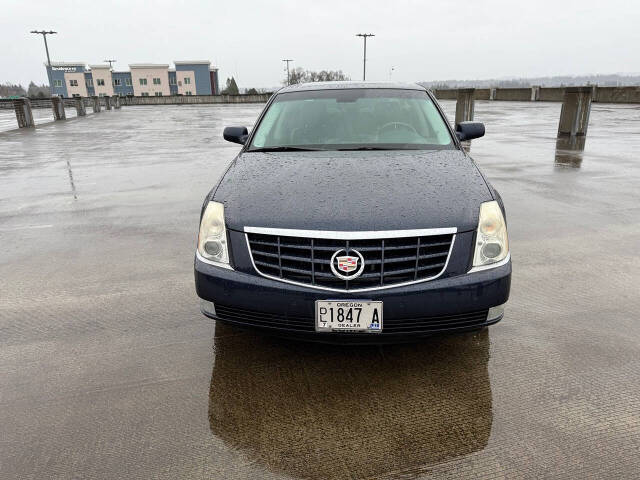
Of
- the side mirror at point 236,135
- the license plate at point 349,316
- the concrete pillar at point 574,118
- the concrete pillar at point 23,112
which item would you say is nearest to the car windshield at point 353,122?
the side mirror at point 236,135

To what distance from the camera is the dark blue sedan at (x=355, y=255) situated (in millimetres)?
2420

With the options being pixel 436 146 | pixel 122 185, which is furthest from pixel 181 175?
pixel 436 146

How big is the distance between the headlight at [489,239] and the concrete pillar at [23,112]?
902 inches

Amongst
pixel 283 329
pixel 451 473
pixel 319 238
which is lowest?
pixel 451 473

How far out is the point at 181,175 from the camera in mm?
9070

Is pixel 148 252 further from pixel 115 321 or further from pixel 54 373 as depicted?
pixel 54 373

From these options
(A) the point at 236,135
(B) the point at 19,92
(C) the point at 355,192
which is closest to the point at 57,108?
(A) the point at 236,135

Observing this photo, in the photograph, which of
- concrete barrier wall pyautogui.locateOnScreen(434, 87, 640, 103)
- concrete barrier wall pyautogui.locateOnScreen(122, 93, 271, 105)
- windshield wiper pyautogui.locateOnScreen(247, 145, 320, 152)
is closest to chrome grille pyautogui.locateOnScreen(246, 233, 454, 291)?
windshield wiper pyautogui.locateOnScreen(247, 145, 320, 152)

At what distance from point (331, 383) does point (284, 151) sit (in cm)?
182

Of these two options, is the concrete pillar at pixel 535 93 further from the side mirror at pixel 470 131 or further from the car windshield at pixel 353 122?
the car windshield at pixel 353 122

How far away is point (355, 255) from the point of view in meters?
2.41

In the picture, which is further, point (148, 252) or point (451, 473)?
point (148, 252)

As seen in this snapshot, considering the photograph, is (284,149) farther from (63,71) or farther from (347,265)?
(63,71)

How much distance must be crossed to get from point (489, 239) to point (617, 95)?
115 ft
